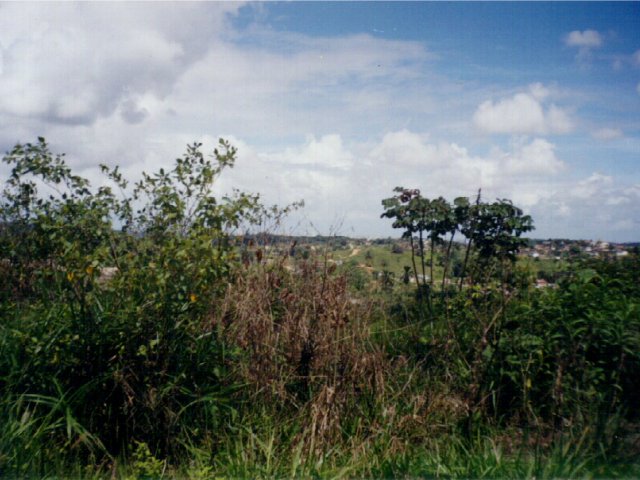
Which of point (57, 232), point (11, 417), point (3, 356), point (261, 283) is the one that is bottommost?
point (11, 417)

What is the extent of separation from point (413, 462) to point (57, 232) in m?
3.30

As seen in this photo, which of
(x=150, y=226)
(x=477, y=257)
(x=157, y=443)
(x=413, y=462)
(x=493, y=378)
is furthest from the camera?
(x=477, y=257)

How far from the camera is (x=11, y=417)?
12.1 ft

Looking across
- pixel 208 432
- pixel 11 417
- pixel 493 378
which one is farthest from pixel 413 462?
pixel 11 417

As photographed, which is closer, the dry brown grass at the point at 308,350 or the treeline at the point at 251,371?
the treeline at the point at 251,371

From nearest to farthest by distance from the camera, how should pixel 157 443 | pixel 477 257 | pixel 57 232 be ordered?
pixel 157 443, pixel 57 232, pixel 477 257

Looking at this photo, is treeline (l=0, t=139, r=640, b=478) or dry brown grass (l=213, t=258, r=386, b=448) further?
dry brown grass (l=213, t=258, r=386, b=448)

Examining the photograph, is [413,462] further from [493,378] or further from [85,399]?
[85,399]

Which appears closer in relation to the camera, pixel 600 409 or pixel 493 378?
pixel 600 409

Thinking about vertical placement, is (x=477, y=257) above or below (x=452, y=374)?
above

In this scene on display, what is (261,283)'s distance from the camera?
501 cm

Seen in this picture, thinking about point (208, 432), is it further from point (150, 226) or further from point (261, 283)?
point (150, 226)

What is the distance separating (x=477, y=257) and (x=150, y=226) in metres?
4.21

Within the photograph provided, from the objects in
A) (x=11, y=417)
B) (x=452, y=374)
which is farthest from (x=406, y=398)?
(x=11, y=417)
